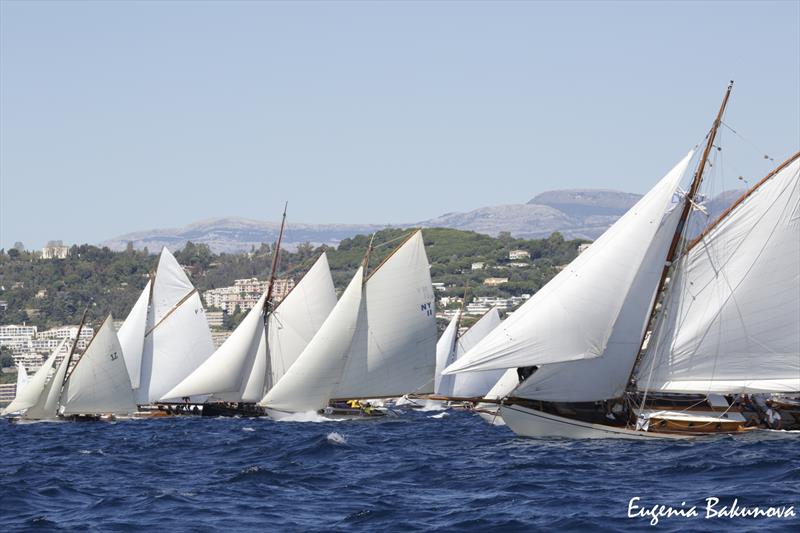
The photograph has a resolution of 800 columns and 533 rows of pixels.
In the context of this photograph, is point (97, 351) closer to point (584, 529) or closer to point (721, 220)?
point (721, 220)

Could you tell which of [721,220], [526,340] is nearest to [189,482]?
[526,340]

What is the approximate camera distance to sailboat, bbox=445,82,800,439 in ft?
153

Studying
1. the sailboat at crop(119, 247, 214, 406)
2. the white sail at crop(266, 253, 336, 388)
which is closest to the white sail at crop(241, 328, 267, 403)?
the white sail at crop(266, 253, 336, 388)

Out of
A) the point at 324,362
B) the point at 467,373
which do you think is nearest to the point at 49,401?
the point at 324,362

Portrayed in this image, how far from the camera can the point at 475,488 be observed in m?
35.4

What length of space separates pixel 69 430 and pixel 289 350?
50.9ft

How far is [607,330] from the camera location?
47.5 meters

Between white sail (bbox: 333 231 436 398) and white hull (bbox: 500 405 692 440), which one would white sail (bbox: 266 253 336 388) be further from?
white hull (bbox: 500 405 692 440)

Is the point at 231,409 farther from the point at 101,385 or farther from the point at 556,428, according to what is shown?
the point at 556,428

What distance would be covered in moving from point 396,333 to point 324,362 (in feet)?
13.8

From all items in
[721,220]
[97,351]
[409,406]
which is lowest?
[409,406]
